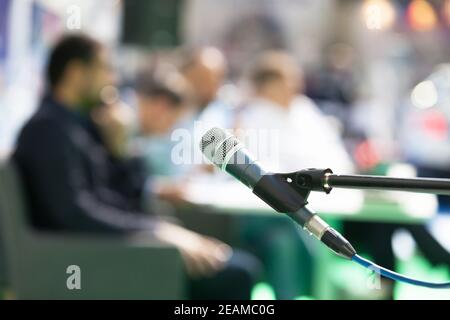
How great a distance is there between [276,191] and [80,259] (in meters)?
1.44

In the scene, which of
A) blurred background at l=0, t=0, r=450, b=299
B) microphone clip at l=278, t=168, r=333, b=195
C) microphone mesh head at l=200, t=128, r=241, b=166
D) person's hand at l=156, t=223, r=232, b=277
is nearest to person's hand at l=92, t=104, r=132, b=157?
blurred background at l=0, t=0, r=450, b=299

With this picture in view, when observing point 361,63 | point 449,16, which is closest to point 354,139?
point 361,63

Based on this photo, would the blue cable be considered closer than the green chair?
Yes

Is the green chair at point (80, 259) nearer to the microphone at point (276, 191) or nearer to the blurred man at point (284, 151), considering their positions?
the blurred man at point (284, 151)

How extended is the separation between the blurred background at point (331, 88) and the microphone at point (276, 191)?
0.49 metres

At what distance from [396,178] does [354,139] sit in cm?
609

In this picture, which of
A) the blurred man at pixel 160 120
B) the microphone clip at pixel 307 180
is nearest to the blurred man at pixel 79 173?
the blurred man at pixel 160 120

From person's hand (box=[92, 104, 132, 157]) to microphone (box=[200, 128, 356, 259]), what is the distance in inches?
71.4

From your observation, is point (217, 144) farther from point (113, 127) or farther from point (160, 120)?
point (160, 120)

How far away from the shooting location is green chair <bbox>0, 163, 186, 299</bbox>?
8.45 feet

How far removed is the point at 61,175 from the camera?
102 inches

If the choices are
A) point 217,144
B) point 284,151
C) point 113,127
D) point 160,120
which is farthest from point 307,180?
point 160,120

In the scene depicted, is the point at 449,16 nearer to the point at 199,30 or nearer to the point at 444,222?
the point at 444,222

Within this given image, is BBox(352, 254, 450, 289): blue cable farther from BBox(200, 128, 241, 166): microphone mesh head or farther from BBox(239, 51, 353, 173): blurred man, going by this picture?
BBox(239, 51, 353, 173): blurred man
